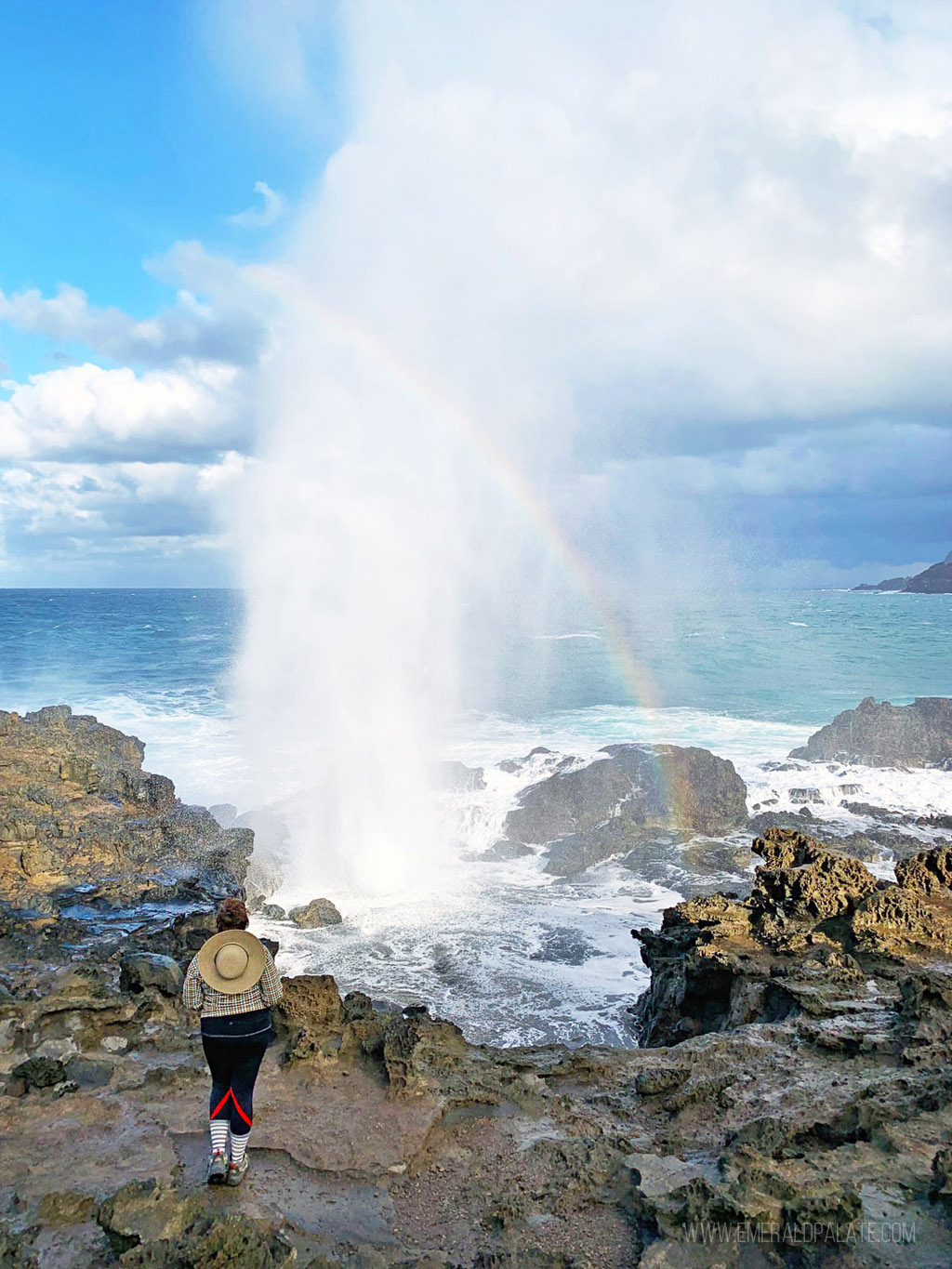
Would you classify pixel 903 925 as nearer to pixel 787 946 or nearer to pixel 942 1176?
pixel 787 946

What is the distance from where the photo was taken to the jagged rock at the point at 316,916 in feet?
44.3

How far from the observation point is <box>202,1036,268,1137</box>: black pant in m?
4.73

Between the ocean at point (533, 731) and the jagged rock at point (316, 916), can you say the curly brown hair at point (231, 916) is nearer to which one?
the ocean at point (533, 731)

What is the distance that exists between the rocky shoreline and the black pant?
1.29 ft

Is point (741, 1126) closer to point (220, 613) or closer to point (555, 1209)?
point (555, 1209)

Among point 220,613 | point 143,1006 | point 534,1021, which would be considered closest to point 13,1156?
point 143,1006

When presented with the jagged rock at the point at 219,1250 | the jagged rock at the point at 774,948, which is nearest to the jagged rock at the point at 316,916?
the jagged rock at the point at 774,948

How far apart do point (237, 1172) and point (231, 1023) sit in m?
0.85

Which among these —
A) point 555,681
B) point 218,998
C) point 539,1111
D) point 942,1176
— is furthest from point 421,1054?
point 555,681

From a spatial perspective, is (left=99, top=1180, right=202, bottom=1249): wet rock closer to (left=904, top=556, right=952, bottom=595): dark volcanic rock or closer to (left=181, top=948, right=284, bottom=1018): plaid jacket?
(left=181, top=948, right=284, bottom=1018): plaid jacket

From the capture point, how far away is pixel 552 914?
14.2m

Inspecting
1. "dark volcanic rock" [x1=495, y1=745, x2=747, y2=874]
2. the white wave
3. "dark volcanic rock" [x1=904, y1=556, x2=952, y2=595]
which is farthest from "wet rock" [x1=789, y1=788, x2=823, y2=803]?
"dark volcanic rock" [x1=904, y1=556, x2=952, y2=595]

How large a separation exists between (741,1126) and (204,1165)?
328 centimetres

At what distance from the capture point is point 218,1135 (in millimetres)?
4754
